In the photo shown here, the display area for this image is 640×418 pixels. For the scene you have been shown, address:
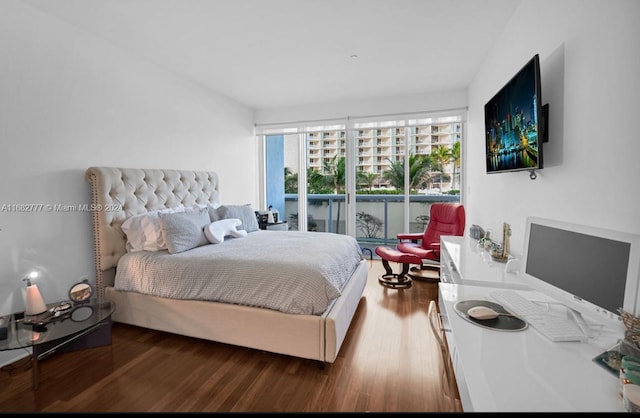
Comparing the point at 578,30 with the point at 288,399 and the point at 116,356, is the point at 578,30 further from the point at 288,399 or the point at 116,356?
the point at 116,356

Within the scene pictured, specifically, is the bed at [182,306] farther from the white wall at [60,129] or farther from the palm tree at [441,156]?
the palm tree at [441,156]

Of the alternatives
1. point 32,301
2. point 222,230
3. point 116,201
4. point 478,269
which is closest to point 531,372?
point 478,269

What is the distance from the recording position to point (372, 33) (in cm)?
265

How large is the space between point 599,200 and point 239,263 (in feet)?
6.94

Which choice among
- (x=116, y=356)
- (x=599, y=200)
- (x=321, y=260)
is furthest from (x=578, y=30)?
(x=116, y=356)

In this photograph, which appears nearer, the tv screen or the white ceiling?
the tv screen

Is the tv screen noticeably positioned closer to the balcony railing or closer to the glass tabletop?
the balcony railing

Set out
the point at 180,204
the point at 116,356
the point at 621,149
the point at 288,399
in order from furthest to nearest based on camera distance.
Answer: the point at 180,204 → the point at 116,356 → the point at 288,399 → the point at 621,149

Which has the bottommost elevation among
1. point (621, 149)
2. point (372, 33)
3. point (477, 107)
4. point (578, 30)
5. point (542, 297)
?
point (542, 297)

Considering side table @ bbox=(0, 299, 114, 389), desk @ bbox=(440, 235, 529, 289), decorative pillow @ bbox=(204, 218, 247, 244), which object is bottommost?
Result: side table @ bbox=(0, 299, 114, 389)

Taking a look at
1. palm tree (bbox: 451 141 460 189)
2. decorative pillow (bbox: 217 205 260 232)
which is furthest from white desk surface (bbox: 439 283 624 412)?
palm tree (bbox: 451 141 460 189)

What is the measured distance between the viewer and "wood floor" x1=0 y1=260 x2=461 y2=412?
1667 mm

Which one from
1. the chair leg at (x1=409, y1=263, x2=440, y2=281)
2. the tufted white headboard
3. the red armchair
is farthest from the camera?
the chair leg at (x1=409, y1=263, x2=440, y2=281)

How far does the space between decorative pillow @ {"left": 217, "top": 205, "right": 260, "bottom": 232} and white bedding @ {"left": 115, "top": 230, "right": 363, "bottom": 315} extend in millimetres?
717
